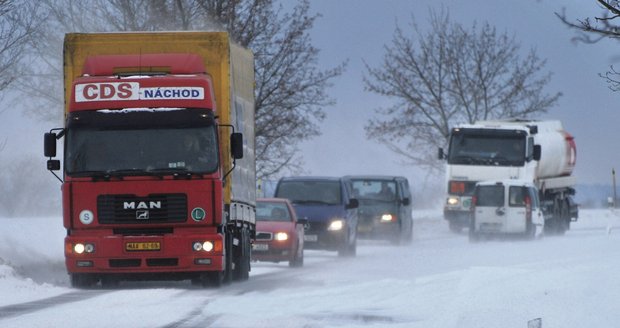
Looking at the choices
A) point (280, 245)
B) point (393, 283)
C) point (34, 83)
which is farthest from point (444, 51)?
point (393, 283)

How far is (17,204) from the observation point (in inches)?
2073

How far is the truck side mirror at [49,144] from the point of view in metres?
20.9

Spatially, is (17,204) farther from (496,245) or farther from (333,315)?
(333,315)

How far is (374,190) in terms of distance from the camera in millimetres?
44094

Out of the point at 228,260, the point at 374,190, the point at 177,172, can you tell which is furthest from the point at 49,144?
the point at 374,190

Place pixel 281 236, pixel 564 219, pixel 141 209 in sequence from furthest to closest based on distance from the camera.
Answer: pixel 564 219 → pixel 281 236 → pixel 141 209

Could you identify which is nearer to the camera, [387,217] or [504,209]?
[387,217]

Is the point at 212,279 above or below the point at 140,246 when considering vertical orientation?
below

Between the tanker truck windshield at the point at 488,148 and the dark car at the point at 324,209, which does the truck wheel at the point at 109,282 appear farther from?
the tanker truck windshield at the point at 488,148

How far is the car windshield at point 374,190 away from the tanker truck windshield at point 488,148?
15.7ft

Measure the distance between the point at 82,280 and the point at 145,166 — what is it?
7.12 ft

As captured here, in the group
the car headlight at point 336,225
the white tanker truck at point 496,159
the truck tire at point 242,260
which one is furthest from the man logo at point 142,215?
the white tanker truck at point 496,159

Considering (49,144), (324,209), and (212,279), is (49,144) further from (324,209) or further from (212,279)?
(324,209)

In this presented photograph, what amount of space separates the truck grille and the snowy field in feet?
3.39
